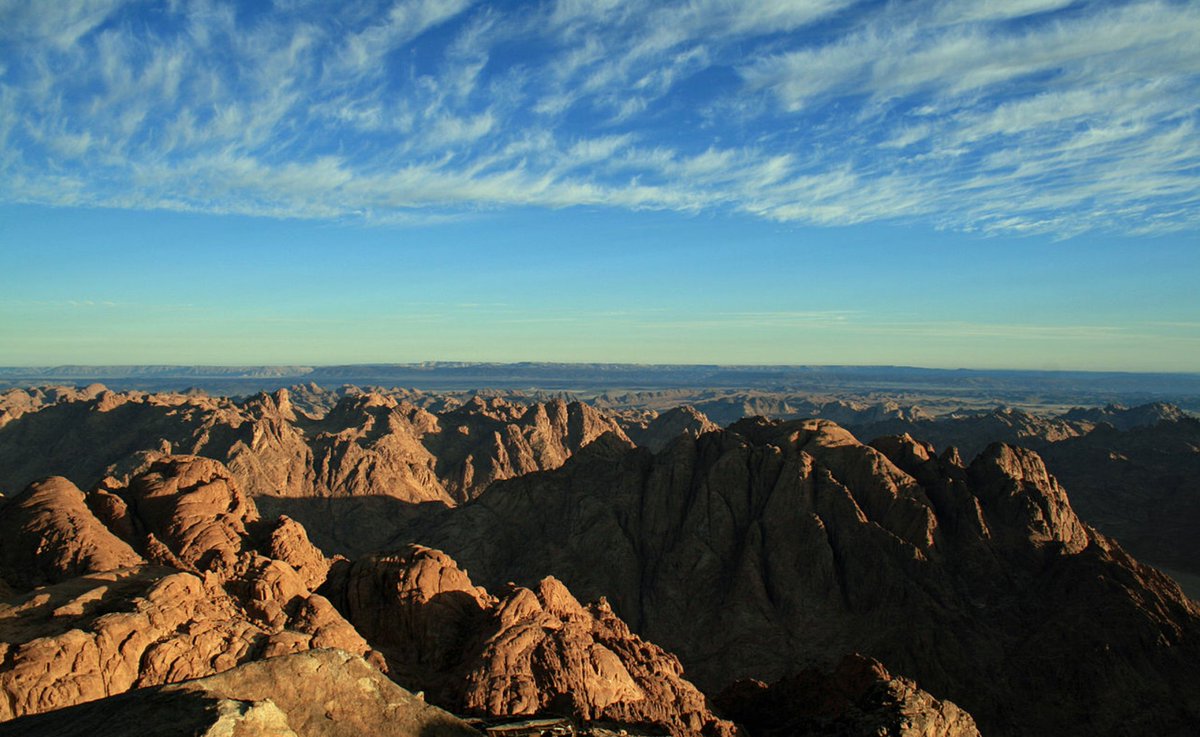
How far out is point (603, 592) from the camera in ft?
207

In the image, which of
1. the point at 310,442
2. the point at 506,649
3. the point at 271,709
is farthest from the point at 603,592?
the point at 310,442

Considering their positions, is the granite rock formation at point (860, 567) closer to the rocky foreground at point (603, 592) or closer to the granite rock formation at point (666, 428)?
the rocky foreground at point (603, 592)

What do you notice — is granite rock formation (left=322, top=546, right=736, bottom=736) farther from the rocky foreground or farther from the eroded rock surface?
the eroded rock surface

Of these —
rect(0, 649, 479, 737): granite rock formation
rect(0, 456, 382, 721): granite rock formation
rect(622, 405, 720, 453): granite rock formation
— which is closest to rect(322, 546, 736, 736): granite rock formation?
rect(0, 456, 382, 721): granite rock formation

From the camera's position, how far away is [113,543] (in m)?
34.8

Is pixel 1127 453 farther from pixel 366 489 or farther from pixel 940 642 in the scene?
pixel 366 489

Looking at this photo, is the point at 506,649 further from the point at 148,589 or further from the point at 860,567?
the point at 860,567

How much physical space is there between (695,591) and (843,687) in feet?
97.9

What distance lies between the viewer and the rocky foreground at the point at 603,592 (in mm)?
25094

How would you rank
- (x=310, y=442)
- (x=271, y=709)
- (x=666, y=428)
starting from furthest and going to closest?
(x=666, y=428), (x=310, y=442), (x=271, y=709)

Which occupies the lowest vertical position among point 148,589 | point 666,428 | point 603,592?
point 603,592

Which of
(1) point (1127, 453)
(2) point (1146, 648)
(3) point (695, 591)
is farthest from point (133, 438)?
(1) point (1127, 453)

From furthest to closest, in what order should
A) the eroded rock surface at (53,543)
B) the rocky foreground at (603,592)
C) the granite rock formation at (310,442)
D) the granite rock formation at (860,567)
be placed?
1. the granite rock formation at (310,442)
2. the granite rock formation at (860,567)
3. the eroded rock surface at (53,543)
4. the rocky foreground at (603,592)

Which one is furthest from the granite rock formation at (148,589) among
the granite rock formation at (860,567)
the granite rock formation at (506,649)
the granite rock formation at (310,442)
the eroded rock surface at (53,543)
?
the granite rock formation at (310,442)
